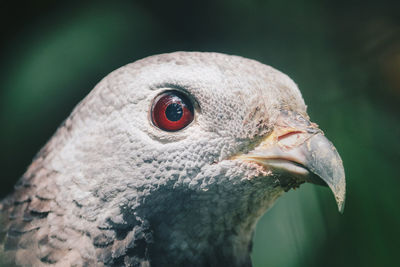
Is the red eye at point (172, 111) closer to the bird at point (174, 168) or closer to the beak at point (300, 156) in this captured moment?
the bird at point (174, 168)

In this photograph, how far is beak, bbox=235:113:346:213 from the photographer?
1.25 metres

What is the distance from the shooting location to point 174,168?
4.33ft

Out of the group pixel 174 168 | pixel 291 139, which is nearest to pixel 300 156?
pixel 291 139

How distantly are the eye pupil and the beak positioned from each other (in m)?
0.28

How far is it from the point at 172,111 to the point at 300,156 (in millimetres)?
513

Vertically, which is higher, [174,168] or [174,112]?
[174,112]

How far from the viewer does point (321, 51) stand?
1.89 metres

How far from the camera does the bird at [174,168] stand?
1.32 metres

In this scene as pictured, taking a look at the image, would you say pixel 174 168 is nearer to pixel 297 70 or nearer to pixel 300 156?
pixel 300 156

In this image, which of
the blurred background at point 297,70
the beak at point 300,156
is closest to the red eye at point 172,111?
the beak at point 300,156

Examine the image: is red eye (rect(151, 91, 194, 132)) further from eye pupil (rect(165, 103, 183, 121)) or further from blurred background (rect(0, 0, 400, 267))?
blurred background (rect(0, 0, 400, 267))

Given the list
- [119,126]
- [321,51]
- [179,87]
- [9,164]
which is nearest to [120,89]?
[119,126]

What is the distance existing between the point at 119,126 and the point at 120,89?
0.54ft

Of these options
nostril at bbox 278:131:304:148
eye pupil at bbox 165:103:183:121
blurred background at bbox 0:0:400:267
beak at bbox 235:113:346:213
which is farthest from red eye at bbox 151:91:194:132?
blurred background at bbox 0:0:400:267
